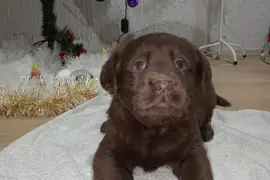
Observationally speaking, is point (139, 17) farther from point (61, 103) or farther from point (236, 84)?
point (61, 103)

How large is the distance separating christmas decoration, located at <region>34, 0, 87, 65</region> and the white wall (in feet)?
1.52

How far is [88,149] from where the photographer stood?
160cm

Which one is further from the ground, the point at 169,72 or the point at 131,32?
the point at 169,72

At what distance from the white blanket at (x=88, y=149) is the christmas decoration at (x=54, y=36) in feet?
3.02

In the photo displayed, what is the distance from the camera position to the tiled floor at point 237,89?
77.5 inches

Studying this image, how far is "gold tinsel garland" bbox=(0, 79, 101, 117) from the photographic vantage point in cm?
208

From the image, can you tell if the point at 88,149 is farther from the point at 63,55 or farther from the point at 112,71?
the point at 63,55

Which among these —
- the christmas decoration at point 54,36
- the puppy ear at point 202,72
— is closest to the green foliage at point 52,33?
the christmas decoration at point 54,36

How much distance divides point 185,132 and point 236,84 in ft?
4.62

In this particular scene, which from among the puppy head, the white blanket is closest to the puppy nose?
the puppy head

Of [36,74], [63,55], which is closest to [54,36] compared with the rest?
[63,55]

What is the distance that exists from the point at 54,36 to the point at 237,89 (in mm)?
1285

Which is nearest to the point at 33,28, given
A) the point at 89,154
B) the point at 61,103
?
the point at 61,103

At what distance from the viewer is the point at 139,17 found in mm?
3461
